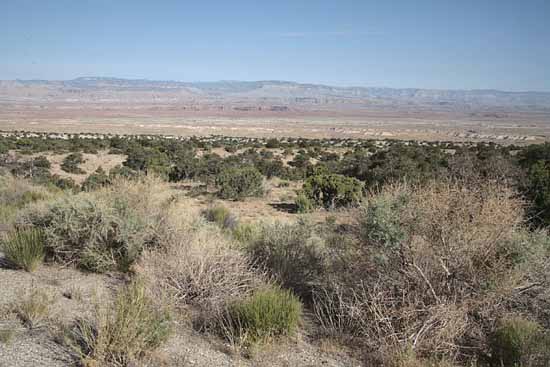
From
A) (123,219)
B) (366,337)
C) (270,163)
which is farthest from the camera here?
(270,163)

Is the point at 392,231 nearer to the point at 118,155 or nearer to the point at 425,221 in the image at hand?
the point at 425,221

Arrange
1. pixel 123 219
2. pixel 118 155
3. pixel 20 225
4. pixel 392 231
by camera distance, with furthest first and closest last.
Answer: pixel 118 155
pixel 20 225
pixel 123 219
pixel 392 231

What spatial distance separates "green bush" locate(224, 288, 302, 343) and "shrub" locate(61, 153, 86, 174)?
25.1 m

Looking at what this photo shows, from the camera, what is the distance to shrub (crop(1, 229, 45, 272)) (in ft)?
23.7

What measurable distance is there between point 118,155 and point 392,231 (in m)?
32.7

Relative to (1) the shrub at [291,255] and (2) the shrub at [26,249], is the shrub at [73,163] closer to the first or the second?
(2) the shrub at [26,249]

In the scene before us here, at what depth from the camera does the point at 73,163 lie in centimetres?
2964

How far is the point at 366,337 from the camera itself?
5.40 metres

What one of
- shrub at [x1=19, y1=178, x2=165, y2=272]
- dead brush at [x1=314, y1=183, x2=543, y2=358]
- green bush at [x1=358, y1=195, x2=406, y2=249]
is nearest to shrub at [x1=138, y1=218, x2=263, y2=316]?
shrub at [x1=19, y1=178, x2=165, y2=272]

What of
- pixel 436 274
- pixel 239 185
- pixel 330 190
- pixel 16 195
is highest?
pixel 436 274

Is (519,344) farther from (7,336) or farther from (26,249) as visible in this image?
(26,249)

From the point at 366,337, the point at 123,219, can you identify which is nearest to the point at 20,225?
the point at 123,219

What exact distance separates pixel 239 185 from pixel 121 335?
16.5 meters

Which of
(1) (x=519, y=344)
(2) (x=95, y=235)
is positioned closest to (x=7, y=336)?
(2) (x=95, y=235)
